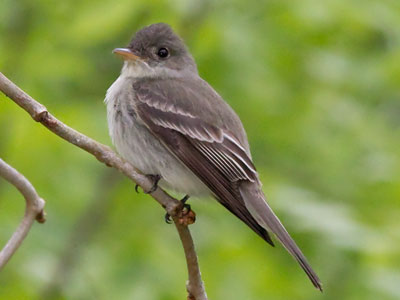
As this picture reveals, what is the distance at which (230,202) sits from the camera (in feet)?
13.1

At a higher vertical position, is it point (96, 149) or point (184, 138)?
point (184, 138)

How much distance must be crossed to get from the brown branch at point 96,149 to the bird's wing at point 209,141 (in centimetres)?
76

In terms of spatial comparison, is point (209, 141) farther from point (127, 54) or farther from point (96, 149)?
point (96, 149)

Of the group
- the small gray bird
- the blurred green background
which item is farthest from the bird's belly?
the blurred green background

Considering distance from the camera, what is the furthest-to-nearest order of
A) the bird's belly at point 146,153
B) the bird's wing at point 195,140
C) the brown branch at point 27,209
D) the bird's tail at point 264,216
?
the bird's belly at point 146,153
the bird's wing at point 195,140
the bird's tail at point 264,216
the brown branch at point 27,209

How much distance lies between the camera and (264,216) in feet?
13.4

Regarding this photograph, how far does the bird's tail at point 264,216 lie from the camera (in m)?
3.71

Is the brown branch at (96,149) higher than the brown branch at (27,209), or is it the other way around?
the brown branch at (96,149)

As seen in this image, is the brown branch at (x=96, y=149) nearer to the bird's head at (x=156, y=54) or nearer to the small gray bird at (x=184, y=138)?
the small gray bird at (x=184, y=138)

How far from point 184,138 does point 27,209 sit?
1.37 meters

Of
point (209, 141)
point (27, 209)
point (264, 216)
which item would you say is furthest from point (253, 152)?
point (27, 209)

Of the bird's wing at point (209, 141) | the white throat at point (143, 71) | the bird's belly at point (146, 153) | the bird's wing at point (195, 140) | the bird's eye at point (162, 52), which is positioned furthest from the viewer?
the bird's eye at point (162, 52)

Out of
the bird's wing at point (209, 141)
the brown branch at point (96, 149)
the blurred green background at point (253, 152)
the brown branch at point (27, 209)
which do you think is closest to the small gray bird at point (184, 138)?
the bird's wing at point (209, 141)

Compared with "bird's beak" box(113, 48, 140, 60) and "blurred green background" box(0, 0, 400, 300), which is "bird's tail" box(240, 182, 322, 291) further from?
"bird's beak" box(113, 48, 140, 60)
